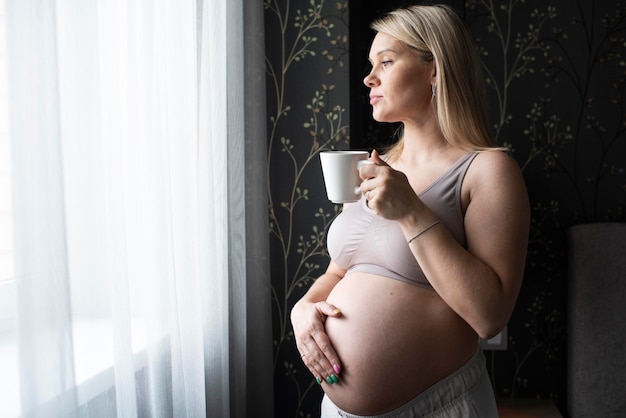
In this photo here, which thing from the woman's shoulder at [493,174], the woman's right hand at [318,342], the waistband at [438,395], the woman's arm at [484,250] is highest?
the woman's shoulder at [493,174]

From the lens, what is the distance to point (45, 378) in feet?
2.86

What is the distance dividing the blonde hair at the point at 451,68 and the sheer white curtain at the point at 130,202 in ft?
1.68

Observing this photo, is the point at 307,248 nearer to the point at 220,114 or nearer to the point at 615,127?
the point at 220,114

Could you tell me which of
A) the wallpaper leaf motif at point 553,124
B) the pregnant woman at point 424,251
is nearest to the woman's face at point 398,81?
the pregnant woman at point 424,251

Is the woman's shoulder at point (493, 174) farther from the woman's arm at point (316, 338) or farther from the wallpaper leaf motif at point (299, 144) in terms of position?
the wallpaper leaf motif at point (299, 144)

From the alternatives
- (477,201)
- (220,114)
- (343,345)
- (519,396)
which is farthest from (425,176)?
(519,396)

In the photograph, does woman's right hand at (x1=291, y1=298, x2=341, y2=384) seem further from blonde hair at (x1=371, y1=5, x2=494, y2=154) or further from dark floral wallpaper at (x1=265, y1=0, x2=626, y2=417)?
dark floral wallpaper at (x1=265, y1=0, x2=626, y2=417)

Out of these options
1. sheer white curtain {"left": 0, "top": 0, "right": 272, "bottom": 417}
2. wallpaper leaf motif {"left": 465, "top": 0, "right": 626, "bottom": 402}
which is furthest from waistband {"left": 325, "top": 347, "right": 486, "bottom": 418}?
wallpaper leaf motif {"left": 465, "top": 0, "right": 626, "bottom": 402}

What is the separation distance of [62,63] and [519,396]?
200 cm

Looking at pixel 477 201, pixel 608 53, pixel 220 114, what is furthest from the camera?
pixel 608 53

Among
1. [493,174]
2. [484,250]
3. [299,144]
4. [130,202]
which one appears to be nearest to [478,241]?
[484,250]

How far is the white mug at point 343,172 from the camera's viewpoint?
43.8 inches

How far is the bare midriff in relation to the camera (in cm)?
121

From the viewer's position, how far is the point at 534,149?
2.23m
